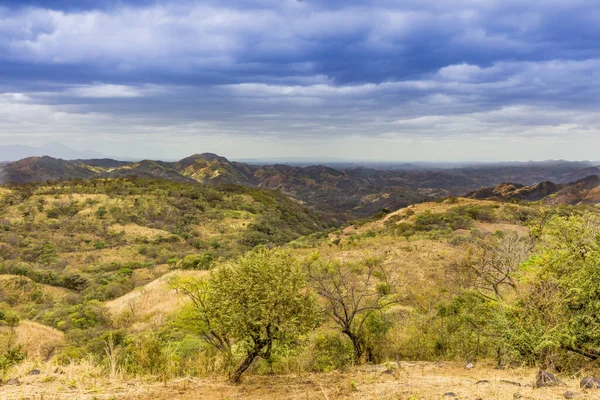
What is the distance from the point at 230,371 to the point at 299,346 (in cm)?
196

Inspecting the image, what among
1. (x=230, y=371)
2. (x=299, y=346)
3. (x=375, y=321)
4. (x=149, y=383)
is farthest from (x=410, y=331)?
(x=149, y=383)

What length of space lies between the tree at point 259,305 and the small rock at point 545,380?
4.67 m

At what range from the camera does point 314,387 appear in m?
7.92

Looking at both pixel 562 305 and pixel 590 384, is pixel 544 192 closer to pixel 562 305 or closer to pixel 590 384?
pixel 562 305

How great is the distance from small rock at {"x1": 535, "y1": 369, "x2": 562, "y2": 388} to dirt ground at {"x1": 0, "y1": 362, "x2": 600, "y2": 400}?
0.16 m

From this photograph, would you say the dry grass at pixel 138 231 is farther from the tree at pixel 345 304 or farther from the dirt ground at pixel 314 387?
the dirt ground at pixel 314 387

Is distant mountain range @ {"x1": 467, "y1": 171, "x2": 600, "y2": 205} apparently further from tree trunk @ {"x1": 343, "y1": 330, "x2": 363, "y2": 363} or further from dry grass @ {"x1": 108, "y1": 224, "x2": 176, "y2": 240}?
tree trunk @ {"x1": 343, "y1": 330, "x2": 363, "y2": 363}

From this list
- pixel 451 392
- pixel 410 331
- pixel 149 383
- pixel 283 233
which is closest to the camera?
pixel 451 392

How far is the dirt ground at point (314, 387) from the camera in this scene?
6.92 m

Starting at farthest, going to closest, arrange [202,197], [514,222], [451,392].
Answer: [202,197], [514,222], [451,392]

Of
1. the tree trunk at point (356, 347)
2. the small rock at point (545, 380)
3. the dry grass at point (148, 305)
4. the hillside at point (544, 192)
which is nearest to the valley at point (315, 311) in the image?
the tree trunk at point (356, 347)

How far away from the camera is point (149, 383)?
8.07 metres

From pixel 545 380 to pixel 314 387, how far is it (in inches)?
184

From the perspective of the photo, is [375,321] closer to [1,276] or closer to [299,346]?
[299,346]
